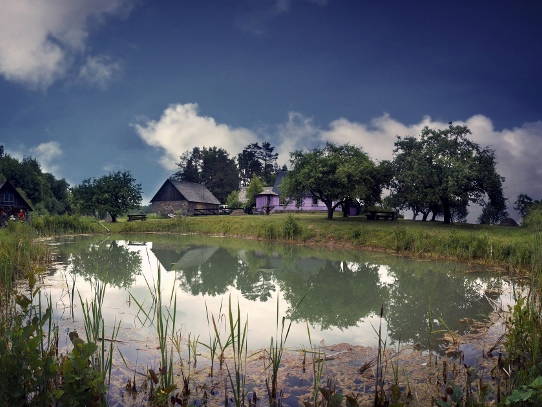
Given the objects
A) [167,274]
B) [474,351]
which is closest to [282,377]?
[474,351]

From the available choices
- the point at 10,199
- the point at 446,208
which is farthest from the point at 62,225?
the point at 446,208

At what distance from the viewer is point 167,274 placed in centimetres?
1481

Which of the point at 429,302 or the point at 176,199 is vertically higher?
the point at 176,199

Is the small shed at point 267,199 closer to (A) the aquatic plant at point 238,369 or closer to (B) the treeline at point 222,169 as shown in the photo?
(B) the treeline at point 222,169

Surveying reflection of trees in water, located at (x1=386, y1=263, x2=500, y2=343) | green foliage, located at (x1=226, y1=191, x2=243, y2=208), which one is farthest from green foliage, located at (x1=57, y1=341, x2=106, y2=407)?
green foliage, located at (x1=226, y1=191, x2=243, y2=208)

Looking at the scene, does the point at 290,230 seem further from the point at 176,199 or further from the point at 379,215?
the point at 176,199

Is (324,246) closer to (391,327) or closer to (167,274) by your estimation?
(167,274)

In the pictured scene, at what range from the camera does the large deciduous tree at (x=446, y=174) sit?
31.6 m

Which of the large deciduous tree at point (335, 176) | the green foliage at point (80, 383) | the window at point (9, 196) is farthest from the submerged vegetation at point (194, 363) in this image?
the window at point (9, 196)

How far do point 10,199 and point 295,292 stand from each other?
4079 cm

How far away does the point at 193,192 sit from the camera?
5991 centimetres

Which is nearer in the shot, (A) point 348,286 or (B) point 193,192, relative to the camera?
Result: (A) point 348,286

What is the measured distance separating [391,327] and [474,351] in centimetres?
186

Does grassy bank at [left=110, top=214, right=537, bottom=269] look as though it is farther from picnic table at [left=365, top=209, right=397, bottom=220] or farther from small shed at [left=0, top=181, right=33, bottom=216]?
small shed at [left=0, top=181, right=33, bottom=216]
